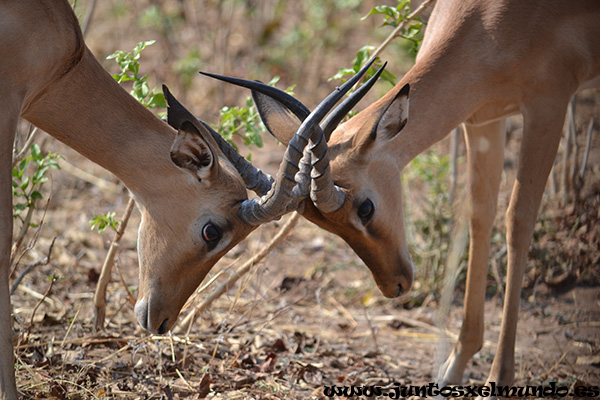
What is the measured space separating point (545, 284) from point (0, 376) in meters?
4.16

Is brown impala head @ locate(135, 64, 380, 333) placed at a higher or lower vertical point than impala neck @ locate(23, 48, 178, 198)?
lower

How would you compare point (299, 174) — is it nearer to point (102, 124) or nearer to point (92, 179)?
point (102, 124)

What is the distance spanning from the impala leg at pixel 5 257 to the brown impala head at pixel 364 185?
42.2 inches

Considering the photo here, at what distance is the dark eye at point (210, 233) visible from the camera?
139 inches

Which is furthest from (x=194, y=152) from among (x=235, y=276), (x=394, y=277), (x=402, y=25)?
(x=402, y=25)

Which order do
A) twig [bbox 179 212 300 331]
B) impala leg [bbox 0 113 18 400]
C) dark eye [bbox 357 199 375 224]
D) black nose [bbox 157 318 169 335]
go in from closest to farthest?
impala leg [bbox 0 113 18 400] < black nose [bbox 157 318 169 335] < dark eye [bbox 357 199 375 224] < twig [bbox 179 212 300 331]

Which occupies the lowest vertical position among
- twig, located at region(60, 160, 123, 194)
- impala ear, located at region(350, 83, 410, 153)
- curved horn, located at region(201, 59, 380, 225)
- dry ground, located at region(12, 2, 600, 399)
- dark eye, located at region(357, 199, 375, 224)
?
dry ground, located at region(12, 2, 600, 399)

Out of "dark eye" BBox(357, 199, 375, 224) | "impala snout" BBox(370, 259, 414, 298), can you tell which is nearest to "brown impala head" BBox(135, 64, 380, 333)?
"dark eye" BBox(357, 199, 375, 224)

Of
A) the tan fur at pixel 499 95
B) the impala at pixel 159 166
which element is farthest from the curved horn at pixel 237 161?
the tan fur at pixel 499 95

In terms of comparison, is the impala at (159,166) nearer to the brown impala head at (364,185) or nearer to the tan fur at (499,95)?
the brown impala head at (364,185)

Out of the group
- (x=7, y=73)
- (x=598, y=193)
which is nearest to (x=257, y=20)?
(x=598, y=193)

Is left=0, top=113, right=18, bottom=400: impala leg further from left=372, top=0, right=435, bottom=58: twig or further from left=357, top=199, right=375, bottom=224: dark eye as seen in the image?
left=372, top=0, right=435, bottom=58: twig

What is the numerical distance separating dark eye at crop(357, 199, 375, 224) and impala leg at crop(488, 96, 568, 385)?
0.96 m

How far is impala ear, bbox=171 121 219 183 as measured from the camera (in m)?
3.40
